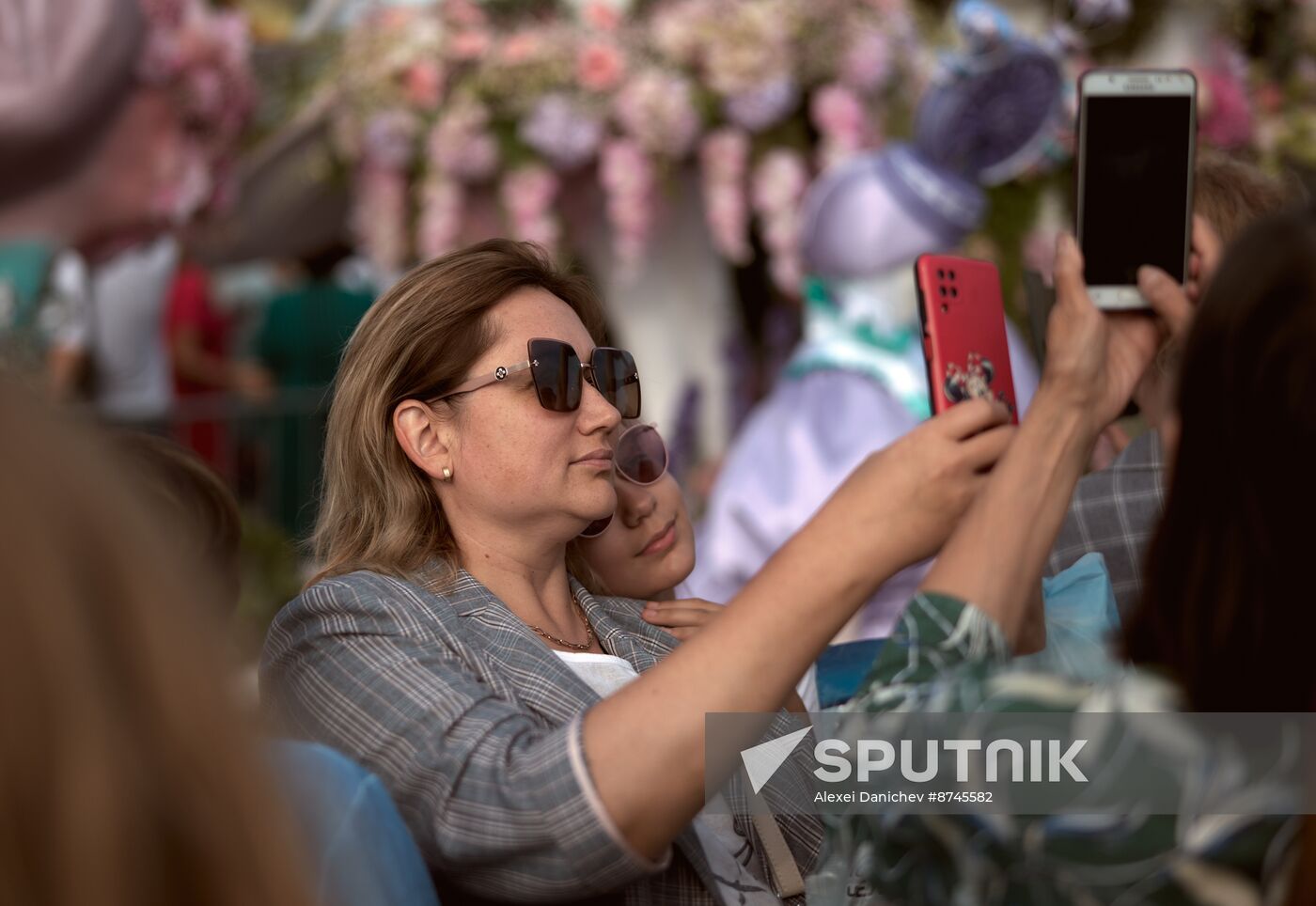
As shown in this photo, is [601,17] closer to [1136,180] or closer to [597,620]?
[597,620]

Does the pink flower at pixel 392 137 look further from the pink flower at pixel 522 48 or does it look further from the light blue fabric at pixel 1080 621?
the light blue fabric at pixel 1080 621

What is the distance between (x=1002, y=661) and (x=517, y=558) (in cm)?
93

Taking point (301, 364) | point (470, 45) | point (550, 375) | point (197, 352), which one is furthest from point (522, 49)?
point (550, 375)

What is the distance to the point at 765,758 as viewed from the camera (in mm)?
1923

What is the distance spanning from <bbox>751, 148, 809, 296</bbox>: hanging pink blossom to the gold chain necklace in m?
2.85

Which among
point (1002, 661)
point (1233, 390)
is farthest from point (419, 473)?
point (1233, 390)

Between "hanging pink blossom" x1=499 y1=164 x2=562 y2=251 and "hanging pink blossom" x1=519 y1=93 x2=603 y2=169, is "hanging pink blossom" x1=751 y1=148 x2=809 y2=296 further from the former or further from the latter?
"hanging pink blossom" x1=499 y1=164 x2=562 y2=251

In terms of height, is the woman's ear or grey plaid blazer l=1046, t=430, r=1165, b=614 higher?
the woman's ear

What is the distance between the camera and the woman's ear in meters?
2.01

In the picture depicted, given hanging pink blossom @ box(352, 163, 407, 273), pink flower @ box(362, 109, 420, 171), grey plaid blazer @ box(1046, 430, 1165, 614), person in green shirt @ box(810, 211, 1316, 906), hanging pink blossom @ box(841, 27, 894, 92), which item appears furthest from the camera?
hanging pink blossom @ box(352, 163, 407, 273)

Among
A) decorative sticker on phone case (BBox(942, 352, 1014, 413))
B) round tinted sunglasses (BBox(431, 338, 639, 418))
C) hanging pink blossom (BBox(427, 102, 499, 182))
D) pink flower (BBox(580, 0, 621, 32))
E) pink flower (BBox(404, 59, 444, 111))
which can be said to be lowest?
round tinted sunglasses (BBox(431, 338, 639, 418))

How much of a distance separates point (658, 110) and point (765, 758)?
322 cm

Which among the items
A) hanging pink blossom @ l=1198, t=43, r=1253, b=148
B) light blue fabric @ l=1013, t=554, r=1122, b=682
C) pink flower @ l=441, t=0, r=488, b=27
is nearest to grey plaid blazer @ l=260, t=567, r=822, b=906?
light blue fabric @ l=1013, t=554, r=1122, b=682

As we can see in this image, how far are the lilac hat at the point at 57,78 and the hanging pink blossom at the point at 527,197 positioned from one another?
4.17 feet
